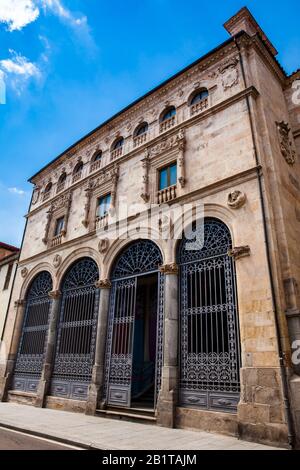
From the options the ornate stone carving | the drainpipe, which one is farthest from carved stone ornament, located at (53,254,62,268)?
the ornate stone carving

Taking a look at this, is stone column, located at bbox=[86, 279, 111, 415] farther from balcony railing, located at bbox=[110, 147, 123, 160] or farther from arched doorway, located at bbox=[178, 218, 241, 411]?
balcony railing, located at bbox=[110, 147, 123, 160]

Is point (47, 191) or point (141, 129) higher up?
point (141, 129)

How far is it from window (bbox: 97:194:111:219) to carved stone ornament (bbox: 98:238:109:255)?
54.4 inches

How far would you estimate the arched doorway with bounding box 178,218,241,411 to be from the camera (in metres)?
7.55

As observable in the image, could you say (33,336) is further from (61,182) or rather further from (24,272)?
(61,182)

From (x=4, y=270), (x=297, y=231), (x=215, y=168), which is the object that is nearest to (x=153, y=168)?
(x=215, y=168)

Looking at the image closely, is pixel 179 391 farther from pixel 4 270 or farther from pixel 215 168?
pixel 4 270

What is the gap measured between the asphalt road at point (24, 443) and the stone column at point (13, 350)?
7488 millimetres

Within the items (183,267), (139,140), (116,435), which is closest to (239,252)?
(183,267)

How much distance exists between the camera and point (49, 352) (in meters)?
12.3

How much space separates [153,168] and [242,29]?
575cm

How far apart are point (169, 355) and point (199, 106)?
8.48 meters

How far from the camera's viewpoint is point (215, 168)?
9.69 m
